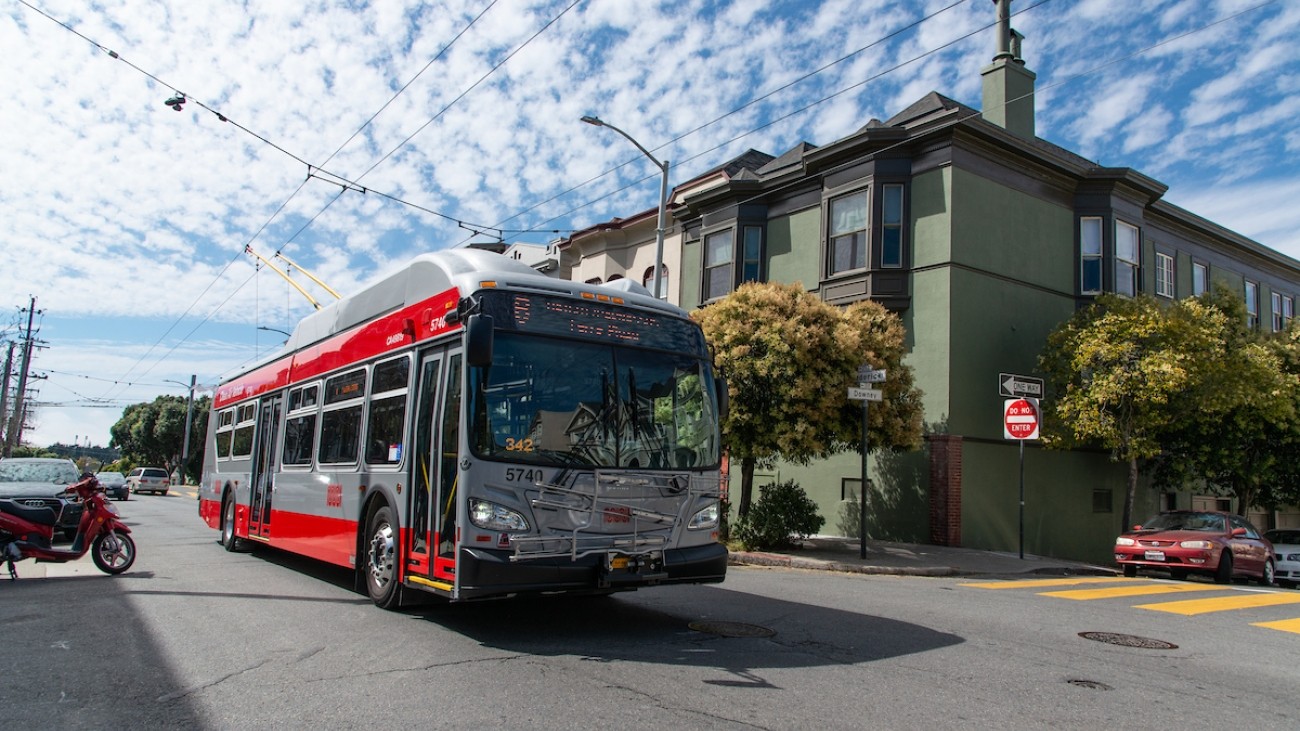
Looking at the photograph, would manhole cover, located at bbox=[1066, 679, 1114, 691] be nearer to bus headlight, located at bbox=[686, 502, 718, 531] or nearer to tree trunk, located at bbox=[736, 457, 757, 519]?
bus headlight, located at bbox=[686, 502, 718, 531]

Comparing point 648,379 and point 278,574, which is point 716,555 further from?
point 278,574

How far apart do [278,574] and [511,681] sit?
7.09m

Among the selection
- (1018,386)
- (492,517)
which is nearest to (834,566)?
(1018,386)

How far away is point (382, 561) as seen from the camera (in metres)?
8.50

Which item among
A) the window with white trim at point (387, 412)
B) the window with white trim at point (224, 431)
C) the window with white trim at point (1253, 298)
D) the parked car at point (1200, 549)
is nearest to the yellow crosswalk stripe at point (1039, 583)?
the parked car at point (1200, 549)

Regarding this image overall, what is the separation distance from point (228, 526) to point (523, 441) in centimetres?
1024

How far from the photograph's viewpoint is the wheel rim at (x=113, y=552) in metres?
11.1

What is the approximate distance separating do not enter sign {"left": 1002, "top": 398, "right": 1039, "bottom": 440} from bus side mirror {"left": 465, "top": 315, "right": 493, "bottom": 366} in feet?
42.1

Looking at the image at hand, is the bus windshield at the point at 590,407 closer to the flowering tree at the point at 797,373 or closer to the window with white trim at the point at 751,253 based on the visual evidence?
the flowering tree at the point at 797,373

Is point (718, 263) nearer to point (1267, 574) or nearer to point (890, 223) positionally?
point (890, 223)

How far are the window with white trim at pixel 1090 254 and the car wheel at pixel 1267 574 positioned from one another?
25.1 ft

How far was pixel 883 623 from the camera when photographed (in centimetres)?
837

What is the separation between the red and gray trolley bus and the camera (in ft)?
22.3

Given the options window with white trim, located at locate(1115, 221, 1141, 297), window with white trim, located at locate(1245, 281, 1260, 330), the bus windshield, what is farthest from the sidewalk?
window with white trim, located at locate(1245, 281, 1260, 330)
